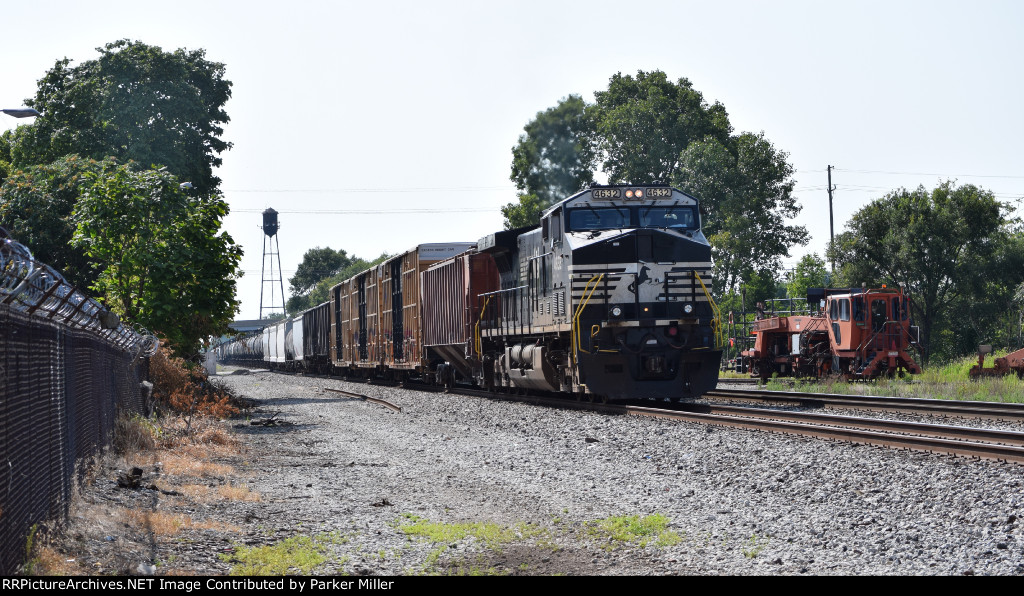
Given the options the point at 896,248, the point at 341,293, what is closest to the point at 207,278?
the point at 341,293

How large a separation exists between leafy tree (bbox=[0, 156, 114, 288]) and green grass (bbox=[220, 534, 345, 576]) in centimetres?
2232

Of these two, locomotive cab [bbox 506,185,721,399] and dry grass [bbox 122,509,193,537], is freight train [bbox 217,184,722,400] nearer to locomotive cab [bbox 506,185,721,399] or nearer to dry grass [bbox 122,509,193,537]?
locomotive cab [bbox 506,185,721,399]

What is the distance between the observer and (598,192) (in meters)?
17.6

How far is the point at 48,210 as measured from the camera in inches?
1098

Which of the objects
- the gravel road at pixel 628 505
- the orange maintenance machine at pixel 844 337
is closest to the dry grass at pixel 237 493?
the gravel road at pixel 628 505

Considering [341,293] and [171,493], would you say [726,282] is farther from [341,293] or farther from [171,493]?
[171,493]

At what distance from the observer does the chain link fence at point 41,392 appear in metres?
5.46

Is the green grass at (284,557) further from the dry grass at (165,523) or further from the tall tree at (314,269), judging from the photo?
the tall tree at (314,269)

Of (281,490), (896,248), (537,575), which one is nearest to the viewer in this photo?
(537,575)

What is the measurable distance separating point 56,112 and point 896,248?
102 feet

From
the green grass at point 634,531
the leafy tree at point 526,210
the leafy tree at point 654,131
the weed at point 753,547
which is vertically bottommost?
the green grass at point 634,531

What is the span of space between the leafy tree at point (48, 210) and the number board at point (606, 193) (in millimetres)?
15701

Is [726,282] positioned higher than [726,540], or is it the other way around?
[726,282]

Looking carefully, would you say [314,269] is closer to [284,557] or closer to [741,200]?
[741,200]
